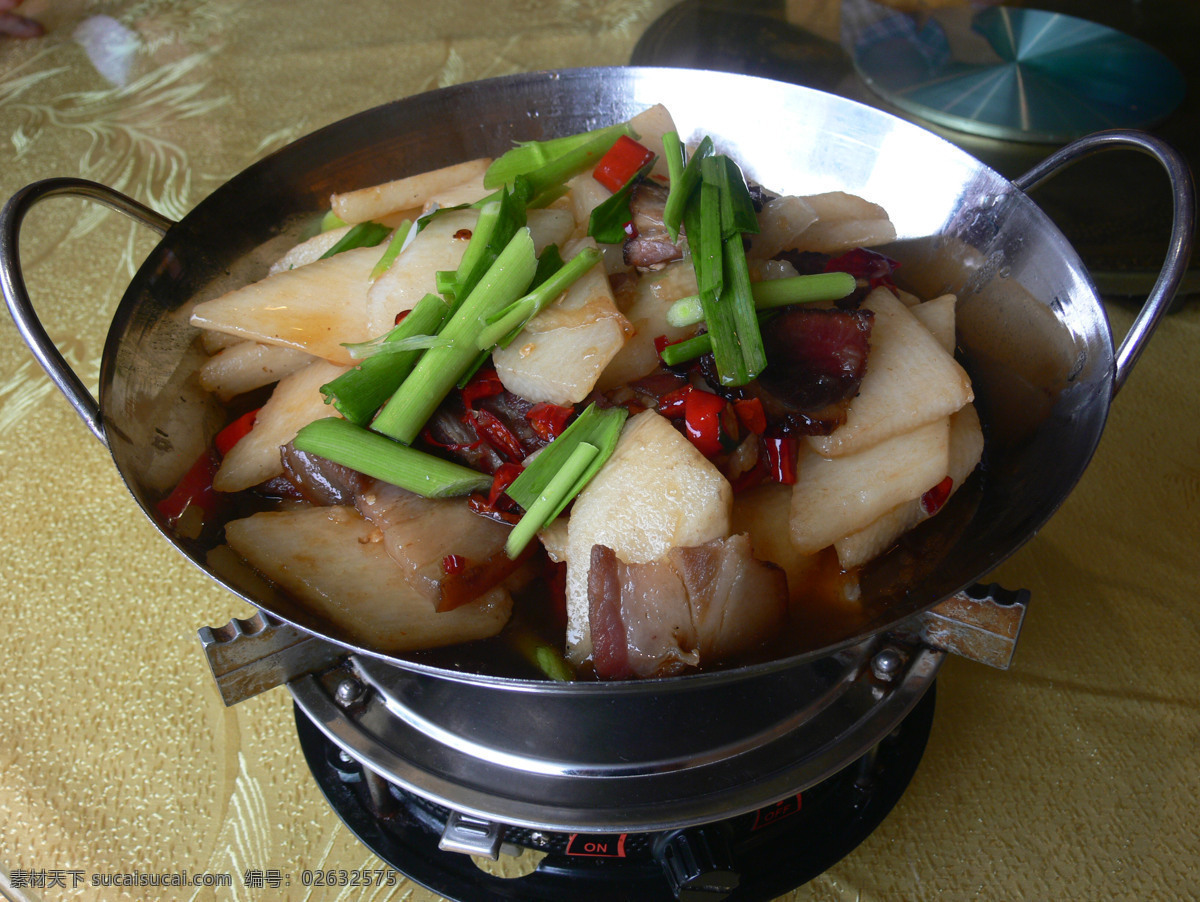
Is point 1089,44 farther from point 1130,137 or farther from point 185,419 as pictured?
point 185,419

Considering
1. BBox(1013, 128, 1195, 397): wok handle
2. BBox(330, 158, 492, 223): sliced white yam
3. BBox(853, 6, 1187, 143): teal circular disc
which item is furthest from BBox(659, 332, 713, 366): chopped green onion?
BBox(853, 6, 1187, 143): teal circular disc

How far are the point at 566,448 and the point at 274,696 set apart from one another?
3.84 ft

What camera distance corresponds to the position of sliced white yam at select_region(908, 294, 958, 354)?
5.41 ft

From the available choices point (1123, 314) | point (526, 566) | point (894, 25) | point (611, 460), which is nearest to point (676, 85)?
point (611, 460)

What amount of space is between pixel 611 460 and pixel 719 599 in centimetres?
31

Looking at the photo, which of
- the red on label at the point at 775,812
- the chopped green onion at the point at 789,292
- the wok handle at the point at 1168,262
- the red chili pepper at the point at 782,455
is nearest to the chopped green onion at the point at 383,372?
the chopped green onion at the point at 789,292

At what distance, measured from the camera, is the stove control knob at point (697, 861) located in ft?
4.63

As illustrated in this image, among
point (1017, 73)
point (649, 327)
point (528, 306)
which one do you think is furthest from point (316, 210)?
point (1017, 73)

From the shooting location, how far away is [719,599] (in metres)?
1.27

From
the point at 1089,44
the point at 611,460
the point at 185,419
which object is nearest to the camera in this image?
the point at 611,460

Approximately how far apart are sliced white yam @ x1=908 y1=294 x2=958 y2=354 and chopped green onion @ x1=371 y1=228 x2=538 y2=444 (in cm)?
83

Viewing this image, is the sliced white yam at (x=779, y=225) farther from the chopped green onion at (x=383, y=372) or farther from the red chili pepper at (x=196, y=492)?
the red chili pepper at (x=196, y=492)

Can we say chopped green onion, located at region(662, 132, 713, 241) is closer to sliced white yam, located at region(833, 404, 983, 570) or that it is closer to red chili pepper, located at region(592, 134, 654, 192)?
red chili pepper, located at region(592, 134, 654, 192)

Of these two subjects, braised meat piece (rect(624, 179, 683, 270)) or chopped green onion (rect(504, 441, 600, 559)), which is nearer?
chopped green onion (rect(504, 441, 600, 559))
